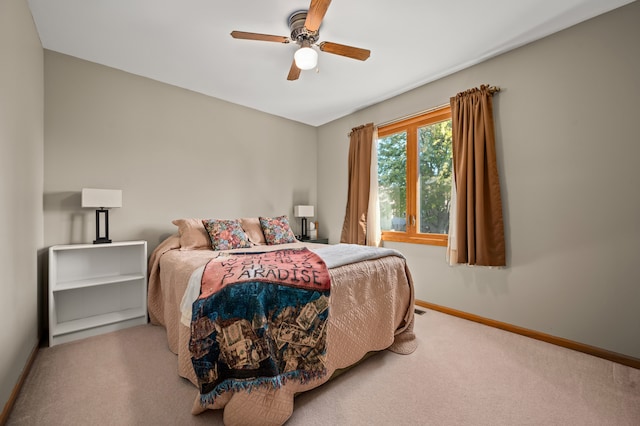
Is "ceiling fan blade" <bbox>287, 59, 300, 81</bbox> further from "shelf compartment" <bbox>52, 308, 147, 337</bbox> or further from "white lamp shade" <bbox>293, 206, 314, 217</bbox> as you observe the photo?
"shelf compartment" <bbox>52, 308, 147, 337</bbox>

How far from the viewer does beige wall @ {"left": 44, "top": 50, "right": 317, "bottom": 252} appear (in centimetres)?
251

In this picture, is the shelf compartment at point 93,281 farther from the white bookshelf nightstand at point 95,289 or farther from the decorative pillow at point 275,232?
the decorative pillow at point 275,232

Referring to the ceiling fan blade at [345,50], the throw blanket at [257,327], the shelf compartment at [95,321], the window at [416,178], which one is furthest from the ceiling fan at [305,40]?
the shelf compartment at [95,321]

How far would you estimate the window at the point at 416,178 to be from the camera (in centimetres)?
307

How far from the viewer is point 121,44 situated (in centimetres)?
239

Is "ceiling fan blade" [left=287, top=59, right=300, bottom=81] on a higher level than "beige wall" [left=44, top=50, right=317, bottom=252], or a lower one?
higher

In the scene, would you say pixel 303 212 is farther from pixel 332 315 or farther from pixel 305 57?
pixel 332 315

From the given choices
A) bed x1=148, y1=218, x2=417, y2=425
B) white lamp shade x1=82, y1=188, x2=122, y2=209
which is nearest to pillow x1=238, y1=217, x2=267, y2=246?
bed x1=148, y1=218, x2=417, y2=425

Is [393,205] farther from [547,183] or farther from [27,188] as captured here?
[27,188]

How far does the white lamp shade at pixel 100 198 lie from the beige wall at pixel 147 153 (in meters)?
0.36

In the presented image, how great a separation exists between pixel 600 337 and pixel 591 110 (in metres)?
1.76

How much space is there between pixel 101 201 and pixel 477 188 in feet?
11.4

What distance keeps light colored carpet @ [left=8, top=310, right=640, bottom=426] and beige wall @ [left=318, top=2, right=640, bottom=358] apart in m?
0.36

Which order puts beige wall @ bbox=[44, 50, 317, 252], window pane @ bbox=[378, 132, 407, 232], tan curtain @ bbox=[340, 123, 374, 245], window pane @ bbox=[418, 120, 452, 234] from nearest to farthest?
beige wall @ bbox=[44, 50, 317, 252], window pane @ bbox=[418, 120, 452, 234], window pane @ bbox=[378, 132, 407, 232], tan curtain @ bbox=[340, 123, 374, 245]
